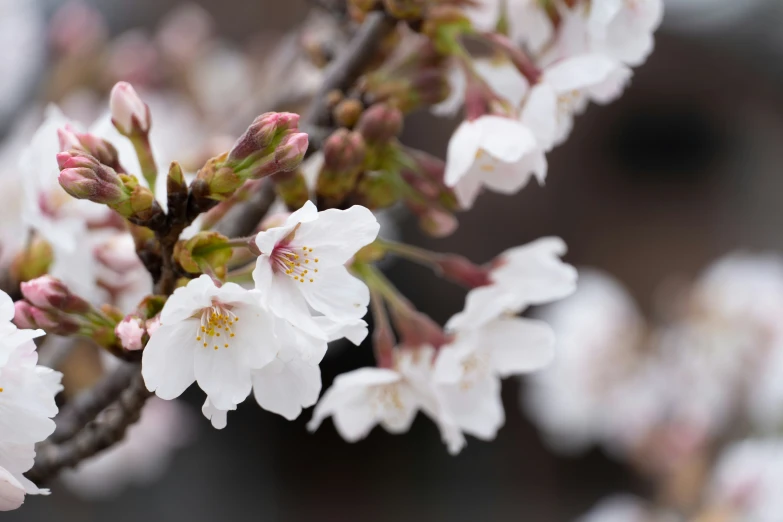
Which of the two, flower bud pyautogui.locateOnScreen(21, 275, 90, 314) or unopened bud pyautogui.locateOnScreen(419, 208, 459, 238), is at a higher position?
unopened bud pyautogui.locateOnScreen(419, 208, 459, 238)

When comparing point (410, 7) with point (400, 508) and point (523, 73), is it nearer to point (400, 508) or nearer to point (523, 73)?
point (523, 73)

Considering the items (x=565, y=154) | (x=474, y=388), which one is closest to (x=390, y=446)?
(x=565, y=154)

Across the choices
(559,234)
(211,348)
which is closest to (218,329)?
(211,348)

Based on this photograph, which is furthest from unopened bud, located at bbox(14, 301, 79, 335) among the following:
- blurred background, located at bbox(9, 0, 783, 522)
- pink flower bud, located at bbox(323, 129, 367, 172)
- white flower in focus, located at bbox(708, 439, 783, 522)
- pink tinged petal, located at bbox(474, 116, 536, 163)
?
blurred background, located at bbox(9, 0, 783, 522)

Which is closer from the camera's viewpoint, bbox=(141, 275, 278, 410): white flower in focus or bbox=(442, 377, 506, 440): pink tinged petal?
bbox=(141, 275, 278, 410): white flower in focus

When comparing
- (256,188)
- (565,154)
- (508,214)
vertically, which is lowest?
(256,188)

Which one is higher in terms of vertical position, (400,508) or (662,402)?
(662,402)

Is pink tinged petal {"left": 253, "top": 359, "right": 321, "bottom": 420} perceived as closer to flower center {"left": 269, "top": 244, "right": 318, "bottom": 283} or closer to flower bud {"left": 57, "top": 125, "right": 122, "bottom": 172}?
flower center {"left": 269, "top": 244, "right": 318, "bottom": 283}

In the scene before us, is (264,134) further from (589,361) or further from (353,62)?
(589,361)
